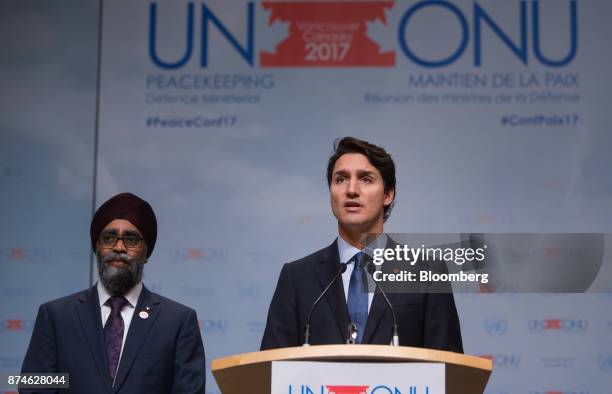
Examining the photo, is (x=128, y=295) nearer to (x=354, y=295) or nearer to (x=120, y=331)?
(x=120, y=331)

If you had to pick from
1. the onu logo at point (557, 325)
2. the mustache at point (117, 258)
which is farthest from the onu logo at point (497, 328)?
the mustache at point (117, 258)

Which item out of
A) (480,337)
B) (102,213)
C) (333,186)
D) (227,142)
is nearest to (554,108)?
(480,337)

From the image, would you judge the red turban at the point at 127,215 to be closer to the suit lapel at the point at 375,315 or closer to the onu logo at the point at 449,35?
the suit lapel at the point at 375,315

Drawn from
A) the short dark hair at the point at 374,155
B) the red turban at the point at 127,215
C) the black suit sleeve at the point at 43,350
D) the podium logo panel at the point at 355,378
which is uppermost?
the short dark hair at the point at 374,155

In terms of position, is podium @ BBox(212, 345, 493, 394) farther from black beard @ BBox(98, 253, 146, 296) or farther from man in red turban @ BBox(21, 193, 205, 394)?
black beard @ BBox(98, 253, 146, 296)

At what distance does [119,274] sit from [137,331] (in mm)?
245

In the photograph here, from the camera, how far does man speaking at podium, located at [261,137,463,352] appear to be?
3.20m

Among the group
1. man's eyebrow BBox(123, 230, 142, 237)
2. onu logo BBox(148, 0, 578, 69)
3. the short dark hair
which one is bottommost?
man's eyebrow BBox(123, 230, 142, 237)

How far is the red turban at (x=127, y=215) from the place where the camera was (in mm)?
3639

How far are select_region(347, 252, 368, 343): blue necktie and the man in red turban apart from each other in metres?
0.64

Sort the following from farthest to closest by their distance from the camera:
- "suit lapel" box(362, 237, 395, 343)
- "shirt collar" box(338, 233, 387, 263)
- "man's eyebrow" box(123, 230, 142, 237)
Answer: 1. "man's eyebrow" box(123, 230, 142, 237)
2. "shirt collar" box(338, 233, 387, 263)
3. "suit lapel" box(362, 237, 395, 343)

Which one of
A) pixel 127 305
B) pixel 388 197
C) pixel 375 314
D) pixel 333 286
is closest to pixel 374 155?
pixel 388 197

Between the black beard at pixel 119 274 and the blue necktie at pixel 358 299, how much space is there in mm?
888

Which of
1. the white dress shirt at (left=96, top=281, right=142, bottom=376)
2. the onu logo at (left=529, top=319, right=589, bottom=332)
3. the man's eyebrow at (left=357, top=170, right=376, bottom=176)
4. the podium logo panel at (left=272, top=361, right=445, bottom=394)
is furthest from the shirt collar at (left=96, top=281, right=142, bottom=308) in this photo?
the onu logo at (left=529, top=319, right=589, bottom=332)
